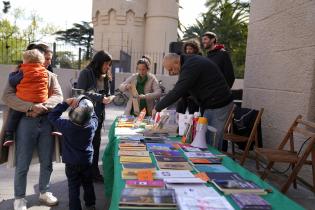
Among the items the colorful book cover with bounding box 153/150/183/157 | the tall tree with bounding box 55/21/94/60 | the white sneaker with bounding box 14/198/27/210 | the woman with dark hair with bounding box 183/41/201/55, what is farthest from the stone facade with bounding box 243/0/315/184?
the tall tree with bounding box 55/21/94/60

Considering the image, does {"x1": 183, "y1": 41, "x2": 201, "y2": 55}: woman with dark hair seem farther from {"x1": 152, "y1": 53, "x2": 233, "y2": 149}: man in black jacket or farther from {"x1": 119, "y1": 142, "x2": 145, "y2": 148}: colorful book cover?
{"x1": 119, "y1": 142, "x2": 145, "y2": 148}: colorful book cover

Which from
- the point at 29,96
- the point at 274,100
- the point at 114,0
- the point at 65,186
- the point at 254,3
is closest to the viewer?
the point at 29,96

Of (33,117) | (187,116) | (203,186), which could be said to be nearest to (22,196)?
(33,117)

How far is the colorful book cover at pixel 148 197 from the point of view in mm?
1520

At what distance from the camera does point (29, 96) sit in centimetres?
296

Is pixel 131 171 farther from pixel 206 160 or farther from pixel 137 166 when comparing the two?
pixel 206 160

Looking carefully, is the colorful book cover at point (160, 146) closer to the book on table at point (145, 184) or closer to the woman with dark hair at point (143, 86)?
the book on table at point (145, 184)

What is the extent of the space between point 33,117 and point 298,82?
125 inches

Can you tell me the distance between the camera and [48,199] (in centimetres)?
327

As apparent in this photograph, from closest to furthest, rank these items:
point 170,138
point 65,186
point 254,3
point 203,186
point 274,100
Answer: point 203,186 < point 170,138 < point 65,186 < point 274,100 < point 254,3

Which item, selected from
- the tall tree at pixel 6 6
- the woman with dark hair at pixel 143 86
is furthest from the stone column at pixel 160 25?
the woman with dark hair at pixel 143 86

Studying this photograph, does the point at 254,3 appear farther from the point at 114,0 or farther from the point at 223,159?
the point at 114,0

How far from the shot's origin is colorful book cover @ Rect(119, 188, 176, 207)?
1.52 metres

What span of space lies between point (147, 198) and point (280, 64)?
12.5ft
